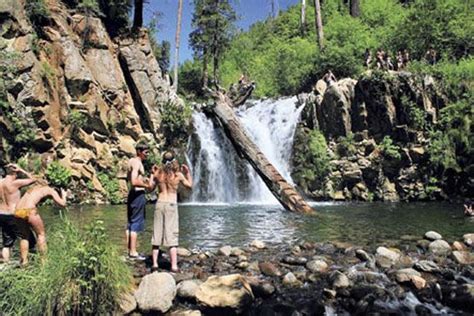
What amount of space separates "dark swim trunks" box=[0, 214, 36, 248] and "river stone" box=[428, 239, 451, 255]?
25.4 ft

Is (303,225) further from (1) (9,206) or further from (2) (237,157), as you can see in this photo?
(2) (237,157)

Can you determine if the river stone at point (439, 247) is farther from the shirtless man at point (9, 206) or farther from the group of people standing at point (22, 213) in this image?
the shirtless man at point (9, 206)

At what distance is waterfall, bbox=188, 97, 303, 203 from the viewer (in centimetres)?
2400

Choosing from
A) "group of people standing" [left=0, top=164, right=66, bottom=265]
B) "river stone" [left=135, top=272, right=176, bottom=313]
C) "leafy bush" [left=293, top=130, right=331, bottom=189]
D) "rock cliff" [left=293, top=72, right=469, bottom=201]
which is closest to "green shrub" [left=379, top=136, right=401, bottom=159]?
"rock cliff" [left=293, top=72, right=469, bottom=201]

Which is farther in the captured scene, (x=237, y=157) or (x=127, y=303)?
(x=237, y=157)

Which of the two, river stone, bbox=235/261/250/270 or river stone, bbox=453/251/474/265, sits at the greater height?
river stone, bbox=235/261/250/270

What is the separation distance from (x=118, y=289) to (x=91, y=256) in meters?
0.54

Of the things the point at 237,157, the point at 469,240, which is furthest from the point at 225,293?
the point at 237,157

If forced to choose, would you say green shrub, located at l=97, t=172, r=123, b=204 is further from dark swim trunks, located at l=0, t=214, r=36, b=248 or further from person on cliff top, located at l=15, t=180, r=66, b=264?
person on cliff top, located at l=15, t=180, r=66, b=264

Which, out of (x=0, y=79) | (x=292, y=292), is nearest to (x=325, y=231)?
(x=292, y=292)

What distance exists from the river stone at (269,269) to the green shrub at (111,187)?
52.9ft

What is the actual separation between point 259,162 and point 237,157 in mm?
8712

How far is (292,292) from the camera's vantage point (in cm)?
645

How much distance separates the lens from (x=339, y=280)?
6570mm
